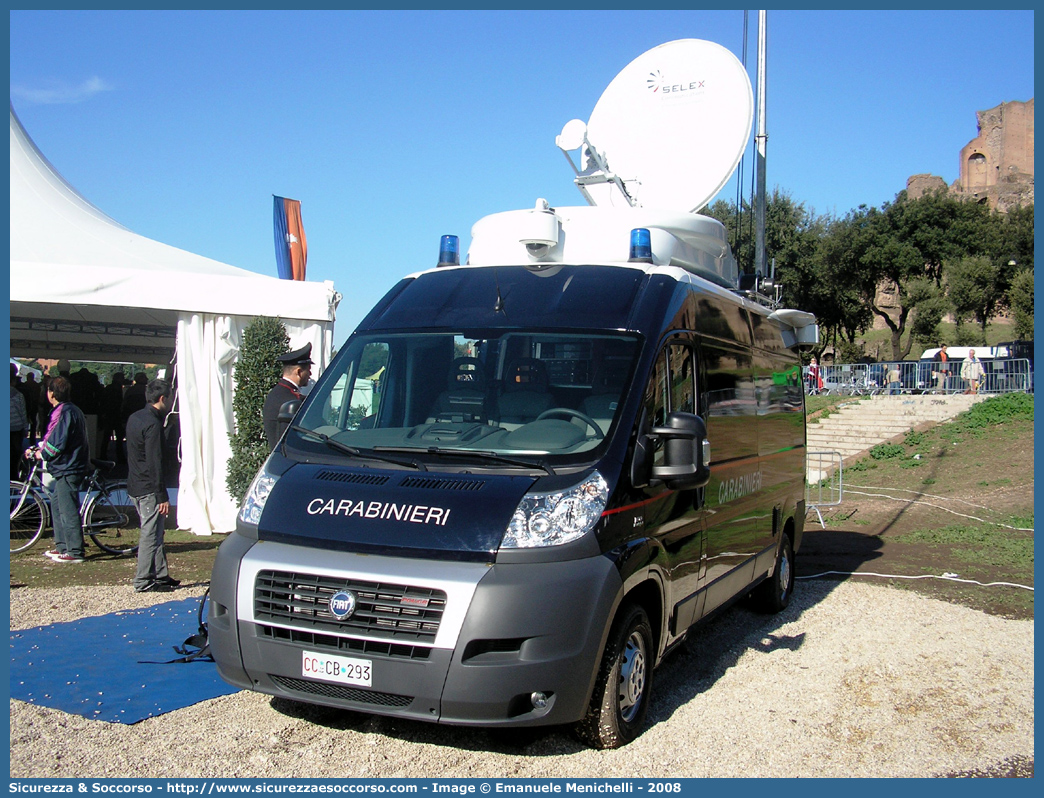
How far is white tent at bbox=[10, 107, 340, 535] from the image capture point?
10.3m

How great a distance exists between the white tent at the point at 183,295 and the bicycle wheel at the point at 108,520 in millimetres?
876

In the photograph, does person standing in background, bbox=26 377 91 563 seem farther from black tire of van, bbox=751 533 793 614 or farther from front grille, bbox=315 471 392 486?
black tire of van, bbox=751 533 793 614

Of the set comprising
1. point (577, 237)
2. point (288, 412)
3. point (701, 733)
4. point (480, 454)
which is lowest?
point (701, 733)

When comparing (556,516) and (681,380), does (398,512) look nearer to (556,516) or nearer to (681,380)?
(556,516)

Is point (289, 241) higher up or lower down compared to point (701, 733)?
higher up

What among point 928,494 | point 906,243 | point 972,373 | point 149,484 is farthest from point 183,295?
point 906,243

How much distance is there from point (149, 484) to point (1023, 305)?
2016 inches

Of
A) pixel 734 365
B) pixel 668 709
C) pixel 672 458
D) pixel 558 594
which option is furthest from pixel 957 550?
pixel 558 594

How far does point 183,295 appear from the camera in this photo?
10.8 m

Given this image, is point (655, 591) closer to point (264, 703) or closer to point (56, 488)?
point (264, 703)

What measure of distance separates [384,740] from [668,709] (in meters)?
1.78

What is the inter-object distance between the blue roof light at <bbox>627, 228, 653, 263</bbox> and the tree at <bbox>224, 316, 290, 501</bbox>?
665 centimetres

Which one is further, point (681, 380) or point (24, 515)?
point (24, 515)

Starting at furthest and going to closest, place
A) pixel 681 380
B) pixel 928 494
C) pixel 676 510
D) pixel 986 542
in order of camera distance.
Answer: pixel 928 494 < pixel 986 542 < pixel 681 380 < pixel 676 510
